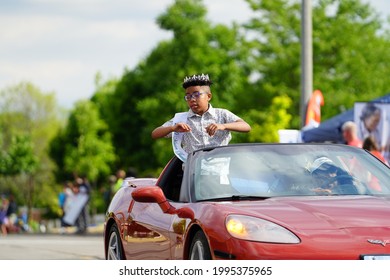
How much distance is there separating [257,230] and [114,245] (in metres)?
3.28

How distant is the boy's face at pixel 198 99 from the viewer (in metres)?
9.10

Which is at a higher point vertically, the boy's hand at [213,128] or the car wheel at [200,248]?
the boy's hand at [213,128]

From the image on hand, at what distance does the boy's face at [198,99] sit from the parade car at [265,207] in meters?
0.44

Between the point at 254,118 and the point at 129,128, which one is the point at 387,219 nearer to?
the point at 254,118

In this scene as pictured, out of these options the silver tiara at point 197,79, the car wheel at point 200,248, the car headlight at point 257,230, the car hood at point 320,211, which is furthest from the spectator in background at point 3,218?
the car headlight at point 257,230

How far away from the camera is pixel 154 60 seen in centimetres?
7406

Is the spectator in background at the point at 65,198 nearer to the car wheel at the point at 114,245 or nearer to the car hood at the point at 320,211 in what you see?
the car wheel at the point at 114,245

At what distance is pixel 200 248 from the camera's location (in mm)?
7082

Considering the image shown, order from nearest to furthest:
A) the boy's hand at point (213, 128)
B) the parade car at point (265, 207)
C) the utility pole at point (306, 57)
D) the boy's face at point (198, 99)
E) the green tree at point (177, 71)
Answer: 1. the parade car at point (265, 207)
2. the boy's hand at point (213, 128)
3. the boy's face at point (198, 99)
4. the utility pole at point (306, 57)
5. the green tree at point (177, 71)

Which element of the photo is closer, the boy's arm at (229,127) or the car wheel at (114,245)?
the boy's arm at (229,127)

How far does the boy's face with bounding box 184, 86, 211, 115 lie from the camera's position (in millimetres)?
9102

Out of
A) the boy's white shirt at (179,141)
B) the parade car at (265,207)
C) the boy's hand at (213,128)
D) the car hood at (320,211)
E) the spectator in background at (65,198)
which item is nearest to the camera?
the parade car at (265,207)

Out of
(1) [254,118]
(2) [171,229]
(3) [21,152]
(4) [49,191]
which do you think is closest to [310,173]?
(2) [171,229]
